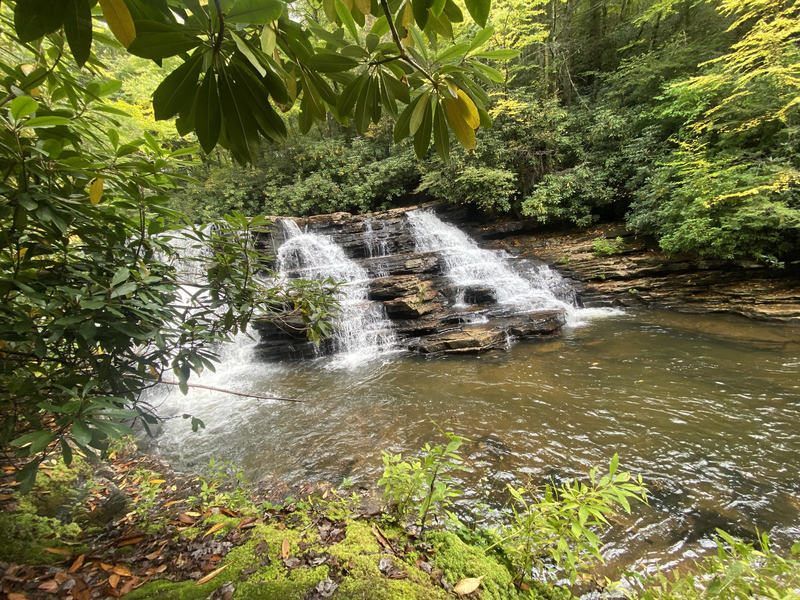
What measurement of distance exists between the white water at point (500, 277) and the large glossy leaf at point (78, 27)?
8.38 meters

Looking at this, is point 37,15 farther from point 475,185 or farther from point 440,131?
point 475,185

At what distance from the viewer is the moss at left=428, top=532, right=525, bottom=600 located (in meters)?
1.42

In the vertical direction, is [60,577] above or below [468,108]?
below

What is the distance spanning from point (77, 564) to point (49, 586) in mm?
200

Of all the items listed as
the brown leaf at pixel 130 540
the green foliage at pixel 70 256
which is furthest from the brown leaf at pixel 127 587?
the green foliage at pixel 70 256

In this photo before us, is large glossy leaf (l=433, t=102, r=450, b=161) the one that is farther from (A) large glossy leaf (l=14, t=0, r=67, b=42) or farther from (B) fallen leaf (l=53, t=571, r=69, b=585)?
(B) fallen leaf (l=53, t=571, r=69, b=585)

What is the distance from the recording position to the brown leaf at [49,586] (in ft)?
4.12

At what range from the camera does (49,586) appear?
1.28 metres

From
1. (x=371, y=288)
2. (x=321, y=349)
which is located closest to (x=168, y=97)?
(x=321, y=349)

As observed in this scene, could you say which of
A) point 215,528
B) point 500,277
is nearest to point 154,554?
point 215,528

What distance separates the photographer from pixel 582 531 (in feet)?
4.70

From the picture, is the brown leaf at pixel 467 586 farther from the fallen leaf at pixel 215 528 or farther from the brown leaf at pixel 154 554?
the brown leaf at pixel 154 554

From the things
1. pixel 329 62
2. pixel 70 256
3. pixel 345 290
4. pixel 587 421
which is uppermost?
pixel 329 62

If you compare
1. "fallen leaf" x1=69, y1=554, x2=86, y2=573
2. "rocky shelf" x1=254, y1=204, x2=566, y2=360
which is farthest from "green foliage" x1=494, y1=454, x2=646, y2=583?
"rocky shelf" x1=254, y1=204, x2=566, y2=360
